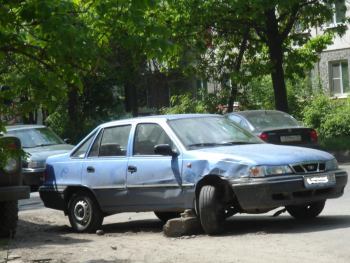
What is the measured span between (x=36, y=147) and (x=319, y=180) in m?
12.0

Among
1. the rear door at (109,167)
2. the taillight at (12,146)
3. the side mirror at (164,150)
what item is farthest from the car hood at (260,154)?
the taillight at (12,146)

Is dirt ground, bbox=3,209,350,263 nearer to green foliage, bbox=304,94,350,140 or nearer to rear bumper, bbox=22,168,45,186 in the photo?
rear bumper, bbox=22,168,45,186

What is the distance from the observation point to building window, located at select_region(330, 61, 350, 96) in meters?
42.2

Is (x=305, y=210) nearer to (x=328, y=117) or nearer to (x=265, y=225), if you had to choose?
(x=265, y=225)

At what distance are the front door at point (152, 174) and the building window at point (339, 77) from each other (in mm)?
31896

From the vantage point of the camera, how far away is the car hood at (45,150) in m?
20.0

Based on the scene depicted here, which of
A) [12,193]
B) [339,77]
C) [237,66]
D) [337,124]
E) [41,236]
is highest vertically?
[339,77]

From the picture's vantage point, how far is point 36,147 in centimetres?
2097

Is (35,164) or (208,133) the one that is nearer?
(208,133)

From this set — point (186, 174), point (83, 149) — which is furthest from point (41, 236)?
point (186, 174)

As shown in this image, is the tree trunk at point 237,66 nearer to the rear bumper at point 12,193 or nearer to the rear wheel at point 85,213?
the rear wheel at point 85,213

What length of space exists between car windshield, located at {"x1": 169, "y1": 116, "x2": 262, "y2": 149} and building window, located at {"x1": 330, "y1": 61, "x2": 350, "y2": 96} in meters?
31.5

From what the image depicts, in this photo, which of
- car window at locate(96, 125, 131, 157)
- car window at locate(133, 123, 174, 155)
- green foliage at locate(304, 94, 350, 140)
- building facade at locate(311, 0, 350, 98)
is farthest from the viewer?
building facade at locate(311, 0, 350, 98)

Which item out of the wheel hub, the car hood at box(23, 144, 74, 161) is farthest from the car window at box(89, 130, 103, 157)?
the car hood at box(23, 144, 74, 161)
